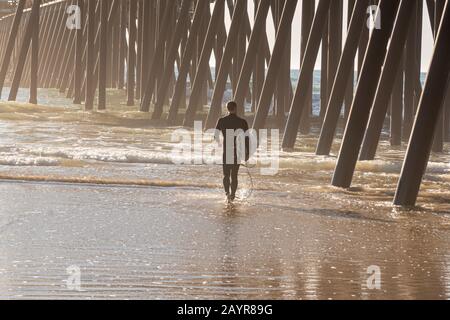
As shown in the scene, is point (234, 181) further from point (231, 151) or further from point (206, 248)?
point (206, 248)

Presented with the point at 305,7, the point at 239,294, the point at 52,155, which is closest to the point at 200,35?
the point at 305,7

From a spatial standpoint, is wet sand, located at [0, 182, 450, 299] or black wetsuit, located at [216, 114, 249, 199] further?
black wetsuit, located at [216, 114, 249, 199]

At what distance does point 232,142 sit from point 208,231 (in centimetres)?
256

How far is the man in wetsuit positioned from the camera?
11.7 metres

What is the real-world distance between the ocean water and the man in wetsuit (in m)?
0.24

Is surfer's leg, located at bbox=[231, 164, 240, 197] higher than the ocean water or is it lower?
higher

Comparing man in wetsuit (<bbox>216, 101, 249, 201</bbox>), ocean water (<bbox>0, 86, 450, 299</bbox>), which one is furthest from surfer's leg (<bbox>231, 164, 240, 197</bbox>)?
ocean water (<bbox>0, 86, 450, 299</bbox>)

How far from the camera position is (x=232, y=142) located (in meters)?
11.7

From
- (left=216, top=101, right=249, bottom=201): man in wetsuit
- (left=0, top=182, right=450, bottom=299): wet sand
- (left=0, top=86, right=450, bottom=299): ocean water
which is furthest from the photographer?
(left=216, top=101, right=249, bottom=201): man in wetsuit

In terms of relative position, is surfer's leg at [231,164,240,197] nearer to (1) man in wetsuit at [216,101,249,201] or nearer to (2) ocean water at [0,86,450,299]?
(1) man in wetsuit at [216,101,249,201]

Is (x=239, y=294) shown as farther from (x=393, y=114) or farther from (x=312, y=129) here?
(x=312, y=129)
